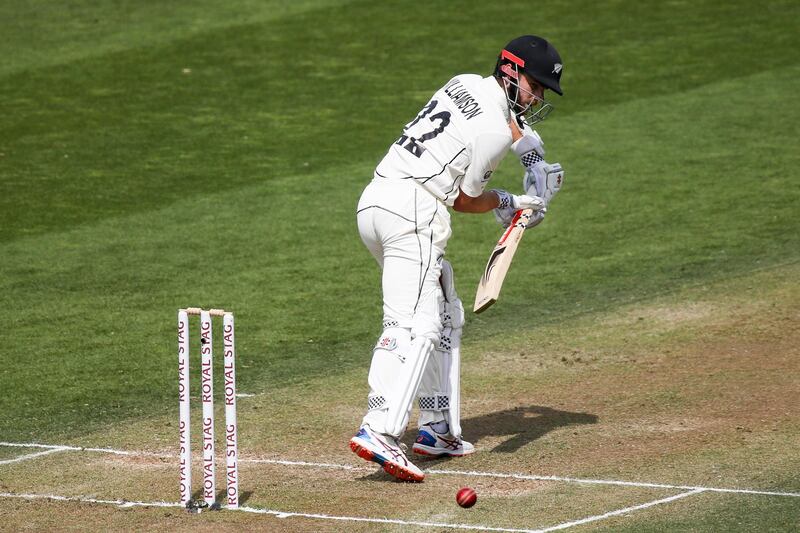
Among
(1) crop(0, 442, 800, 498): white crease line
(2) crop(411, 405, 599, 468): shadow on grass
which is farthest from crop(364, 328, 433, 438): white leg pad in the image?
(2) crop(411, 405, 599, 468): shadow on grass

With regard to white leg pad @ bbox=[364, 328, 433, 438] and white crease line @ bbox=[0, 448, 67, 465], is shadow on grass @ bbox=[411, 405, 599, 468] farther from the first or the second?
white crease line @ bbox=[0, 448, 67, 465]

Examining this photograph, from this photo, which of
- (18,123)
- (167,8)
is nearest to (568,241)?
(18,123)

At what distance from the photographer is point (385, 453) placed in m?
6.60

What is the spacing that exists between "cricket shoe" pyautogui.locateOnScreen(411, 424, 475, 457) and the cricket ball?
949 mm

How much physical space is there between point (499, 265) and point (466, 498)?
1.49m

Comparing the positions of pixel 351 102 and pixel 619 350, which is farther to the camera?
pixel 351 102

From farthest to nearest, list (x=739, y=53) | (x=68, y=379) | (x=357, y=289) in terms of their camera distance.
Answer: (x=739, y=53)
(x=357, y=289)
(x=68, y=379)

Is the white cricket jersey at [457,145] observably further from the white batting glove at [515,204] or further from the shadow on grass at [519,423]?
the shadow on grass at [519,423]

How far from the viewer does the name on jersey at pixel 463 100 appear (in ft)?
22.9

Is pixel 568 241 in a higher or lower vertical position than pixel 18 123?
lower

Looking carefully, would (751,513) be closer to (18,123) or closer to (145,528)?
(145,528)

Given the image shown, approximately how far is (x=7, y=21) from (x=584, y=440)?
15.2 meters

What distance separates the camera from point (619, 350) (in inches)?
366

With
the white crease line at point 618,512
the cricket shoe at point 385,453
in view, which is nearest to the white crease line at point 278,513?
the white crease line at point 618,512
